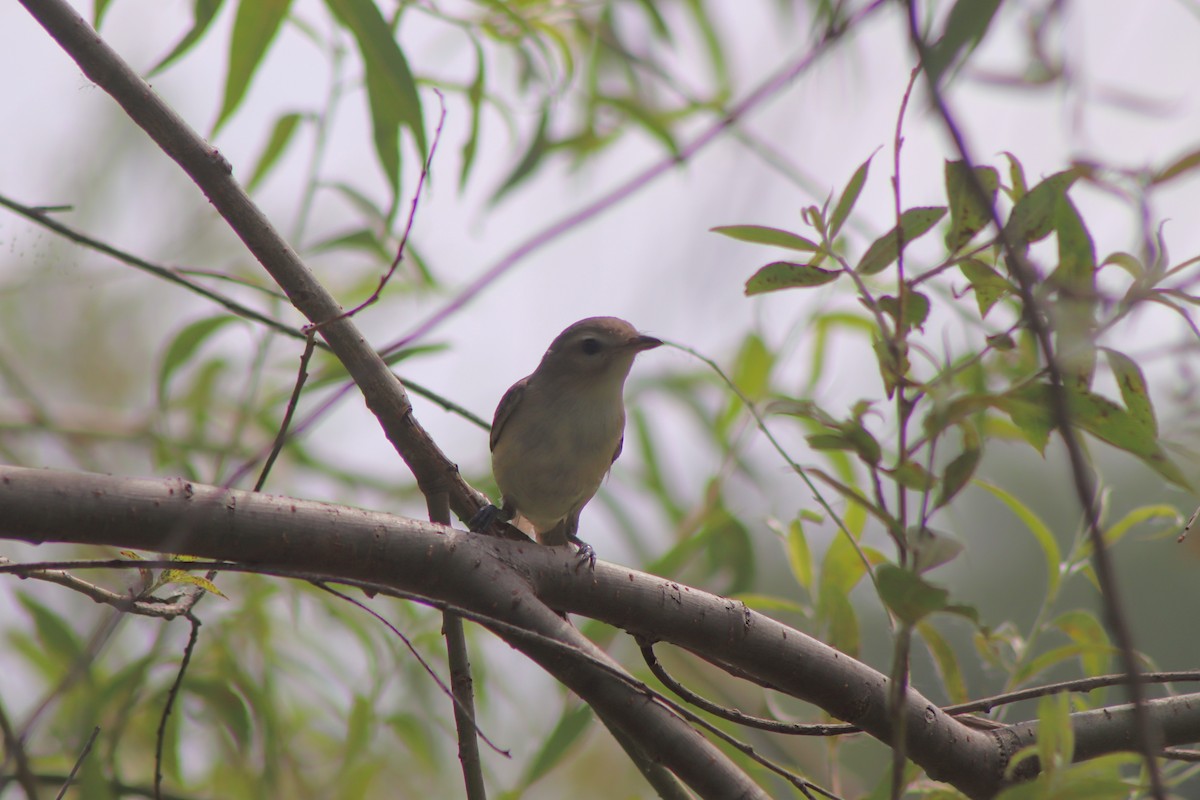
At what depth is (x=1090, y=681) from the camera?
68.2 inches

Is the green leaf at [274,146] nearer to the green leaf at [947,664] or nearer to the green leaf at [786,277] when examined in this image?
the green leaf at [786,277]

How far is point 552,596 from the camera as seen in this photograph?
190 centimetres

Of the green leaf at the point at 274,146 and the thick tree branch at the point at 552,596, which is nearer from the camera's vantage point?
the thick tree branch at the point at 552,596

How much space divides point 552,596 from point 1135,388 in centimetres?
103

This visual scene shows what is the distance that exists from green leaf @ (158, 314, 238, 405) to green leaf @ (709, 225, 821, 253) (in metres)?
1.70

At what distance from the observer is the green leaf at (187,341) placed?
280cm

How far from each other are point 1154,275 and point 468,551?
1139mm

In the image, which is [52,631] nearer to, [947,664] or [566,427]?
[566,427]

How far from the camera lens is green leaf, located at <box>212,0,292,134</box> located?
2285 mm

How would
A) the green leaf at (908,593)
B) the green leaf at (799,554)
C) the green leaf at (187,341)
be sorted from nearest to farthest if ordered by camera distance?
the green leaf at (908,593), the green leaf at (799,554), the green leaf at (187,341)

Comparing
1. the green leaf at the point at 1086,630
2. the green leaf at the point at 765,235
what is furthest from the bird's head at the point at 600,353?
the green leaf at the point at 765,235

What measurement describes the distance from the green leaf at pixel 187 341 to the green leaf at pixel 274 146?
0.50 meters

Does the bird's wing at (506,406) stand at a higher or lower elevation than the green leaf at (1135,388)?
higher

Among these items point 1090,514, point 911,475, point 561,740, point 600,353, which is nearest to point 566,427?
point 600,353
